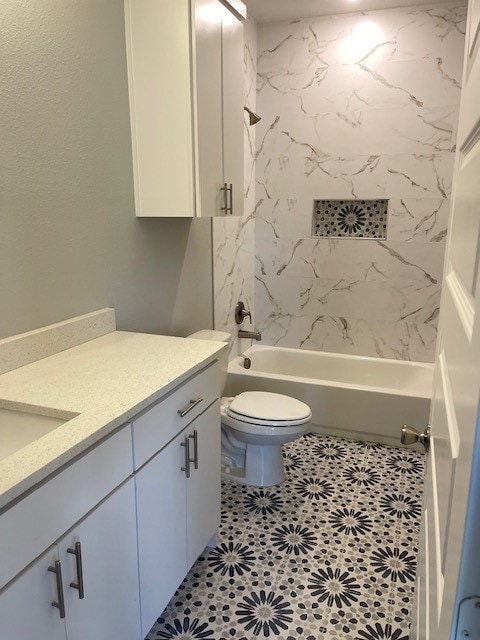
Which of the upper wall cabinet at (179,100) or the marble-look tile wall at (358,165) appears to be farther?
the marble-look tile wall at (358,165)

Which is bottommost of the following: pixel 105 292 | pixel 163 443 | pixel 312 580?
pixel 312 580

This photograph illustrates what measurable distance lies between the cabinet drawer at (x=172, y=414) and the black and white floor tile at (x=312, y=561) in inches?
27.5

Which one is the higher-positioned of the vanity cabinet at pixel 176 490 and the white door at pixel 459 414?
the white door at pixel 459 414

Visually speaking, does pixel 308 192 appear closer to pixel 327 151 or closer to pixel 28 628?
pixel 327 151

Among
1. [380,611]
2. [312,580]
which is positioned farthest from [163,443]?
[380,611]

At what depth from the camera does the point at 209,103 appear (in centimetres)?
206

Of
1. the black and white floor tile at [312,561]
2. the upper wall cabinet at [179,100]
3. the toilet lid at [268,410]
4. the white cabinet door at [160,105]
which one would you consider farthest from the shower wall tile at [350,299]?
the white cabinet door at [160,105]

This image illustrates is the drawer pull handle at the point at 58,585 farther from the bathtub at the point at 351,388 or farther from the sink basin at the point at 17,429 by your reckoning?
the bathtub at the point at 351,388

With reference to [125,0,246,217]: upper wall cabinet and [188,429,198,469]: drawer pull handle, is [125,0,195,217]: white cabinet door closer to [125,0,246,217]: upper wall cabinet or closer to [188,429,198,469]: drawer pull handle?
[125,0,246,217]: upper wall cabinet

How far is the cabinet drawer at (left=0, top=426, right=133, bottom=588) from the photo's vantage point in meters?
0.91

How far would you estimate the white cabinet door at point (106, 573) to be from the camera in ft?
3.58

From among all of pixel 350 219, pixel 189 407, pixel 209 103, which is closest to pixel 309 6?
pixel 350 219

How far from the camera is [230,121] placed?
230 centimetres

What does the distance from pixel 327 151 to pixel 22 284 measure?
2410mm
